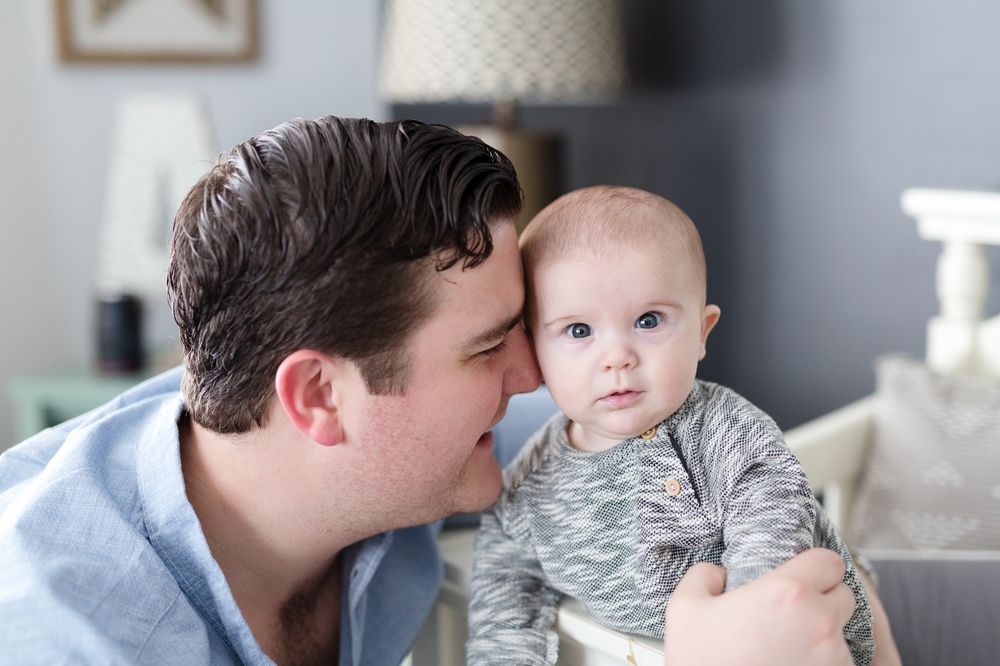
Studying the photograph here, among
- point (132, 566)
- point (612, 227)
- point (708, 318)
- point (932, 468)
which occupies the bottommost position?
point (932, 468)

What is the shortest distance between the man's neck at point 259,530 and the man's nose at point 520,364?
26cm

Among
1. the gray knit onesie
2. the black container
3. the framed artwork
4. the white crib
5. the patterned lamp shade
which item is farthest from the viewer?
the framed artwork

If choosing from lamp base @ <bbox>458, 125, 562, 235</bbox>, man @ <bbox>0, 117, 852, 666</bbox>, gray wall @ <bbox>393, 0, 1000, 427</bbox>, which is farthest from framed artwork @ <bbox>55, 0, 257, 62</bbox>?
man @ <bbox>0, 117, 852, 666</bbox>

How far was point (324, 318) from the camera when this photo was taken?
921 millimetres

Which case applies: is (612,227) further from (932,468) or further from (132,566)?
(932,468)

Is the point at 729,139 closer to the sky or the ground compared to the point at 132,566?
closer to the sky

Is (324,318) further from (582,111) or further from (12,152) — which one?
(12,152)

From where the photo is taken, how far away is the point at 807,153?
214cm

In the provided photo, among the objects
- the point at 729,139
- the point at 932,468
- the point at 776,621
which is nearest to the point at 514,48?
the point at 729,139

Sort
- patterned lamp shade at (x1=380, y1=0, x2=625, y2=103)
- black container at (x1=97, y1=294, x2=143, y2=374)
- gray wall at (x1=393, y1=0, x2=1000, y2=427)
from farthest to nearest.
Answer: black container at (x1=97, y1=294, x2=143, y2=374), patterned lamp shade at (x1=380, y1=0, x2=625, y2=103), gray wall at (x1=393, y1=0, x2=1000, y2=427)

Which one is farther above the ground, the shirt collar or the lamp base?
the lamp base

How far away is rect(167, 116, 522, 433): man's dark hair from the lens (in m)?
0.90

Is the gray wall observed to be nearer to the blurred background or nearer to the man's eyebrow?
the blurred background

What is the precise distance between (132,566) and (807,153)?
1.77m
